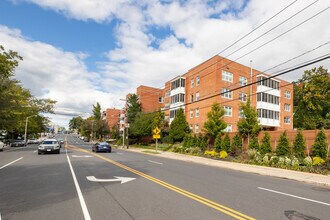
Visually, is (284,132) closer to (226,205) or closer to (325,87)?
(226,205)

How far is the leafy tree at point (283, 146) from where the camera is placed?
910 inches

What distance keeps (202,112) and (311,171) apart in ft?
92.7

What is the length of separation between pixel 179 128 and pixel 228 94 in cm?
949

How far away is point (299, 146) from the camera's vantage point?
2214 cm

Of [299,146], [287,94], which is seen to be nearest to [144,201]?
[299,146]

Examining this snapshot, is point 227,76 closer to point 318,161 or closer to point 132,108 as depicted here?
point 132,108

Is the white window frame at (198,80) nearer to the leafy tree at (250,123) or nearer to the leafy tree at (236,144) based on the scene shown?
the leafy tree at (236,144)

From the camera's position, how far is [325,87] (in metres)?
46.7

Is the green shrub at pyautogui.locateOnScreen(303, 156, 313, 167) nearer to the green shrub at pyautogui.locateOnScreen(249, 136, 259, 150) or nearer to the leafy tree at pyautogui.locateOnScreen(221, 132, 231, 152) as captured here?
the green shrub at pyautogui.locateOnScreen(249, 136, 259, 150)

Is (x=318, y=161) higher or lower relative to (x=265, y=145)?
lower

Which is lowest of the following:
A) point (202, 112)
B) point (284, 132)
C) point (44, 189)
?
point (44, 189)

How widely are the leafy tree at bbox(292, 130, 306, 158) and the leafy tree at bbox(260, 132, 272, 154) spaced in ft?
9.48

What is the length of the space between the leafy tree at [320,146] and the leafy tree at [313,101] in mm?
22020

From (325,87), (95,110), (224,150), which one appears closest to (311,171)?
(224,150)
